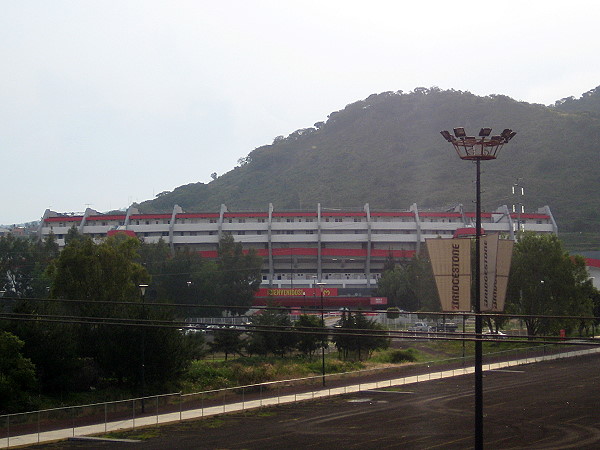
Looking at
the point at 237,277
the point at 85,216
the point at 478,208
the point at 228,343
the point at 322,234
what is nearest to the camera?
the point at 478,208

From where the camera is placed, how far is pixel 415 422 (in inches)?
1337

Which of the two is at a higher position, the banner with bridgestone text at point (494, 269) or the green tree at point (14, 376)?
the banner with bridgestone text at point (494, 269)

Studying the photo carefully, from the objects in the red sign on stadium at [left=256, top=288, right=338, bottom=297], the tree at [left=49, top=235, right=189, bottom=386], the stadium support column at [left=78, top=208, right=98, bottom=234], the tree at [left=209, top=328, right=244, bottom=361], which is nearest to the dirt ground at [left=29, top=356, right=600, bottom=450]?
the tree at [left=49, top=235, right=189, bottom=386]

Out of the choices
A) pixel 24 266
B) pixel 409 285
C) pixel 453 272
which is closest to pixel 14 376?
pixel 453 272

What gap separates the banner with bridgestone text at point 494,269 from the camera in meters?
20.0

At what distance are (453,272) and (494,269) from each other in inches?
47.6

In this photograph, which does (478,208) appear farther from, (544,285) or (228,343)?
(544,285)

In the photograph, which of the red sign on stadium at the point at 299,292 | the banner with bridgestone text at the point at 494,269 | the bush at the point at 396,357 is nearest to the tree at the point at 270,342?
the bush at the point at 396,357

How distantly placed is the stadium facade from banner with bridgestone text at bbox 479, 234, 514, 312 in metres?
82.6

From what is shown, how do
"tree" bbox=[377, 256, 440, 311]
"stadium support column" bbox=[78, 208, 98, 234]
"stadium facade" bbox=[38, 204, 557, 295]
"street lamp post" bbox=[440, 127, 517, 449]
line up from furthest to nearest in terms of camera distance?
"stadium support column" bbox=[78, 208, 98, 234]
"stadium facade" bbox=[38, 204, 557, 295]
"tree" bbox=[377, 256, 440, 311]
"street lamp post" bbox=[440, 127, 517, 449]

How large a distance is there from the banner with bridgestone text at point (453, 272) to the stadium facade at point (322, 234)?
83.0 m

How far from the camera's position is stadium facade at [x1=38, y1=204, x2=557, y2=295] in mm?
106375

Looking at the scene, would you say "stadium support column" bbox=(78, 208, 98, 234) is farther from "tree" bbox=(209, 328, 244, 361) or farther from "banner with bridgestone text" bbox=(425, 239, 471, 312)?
"banner with bridgestone text" bbox=(425, 239, 471, 312)

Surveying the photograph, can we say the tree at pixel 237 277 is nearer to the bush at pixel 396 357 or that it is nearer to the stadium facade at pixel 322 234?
the stadium facade at pixel 322 234
